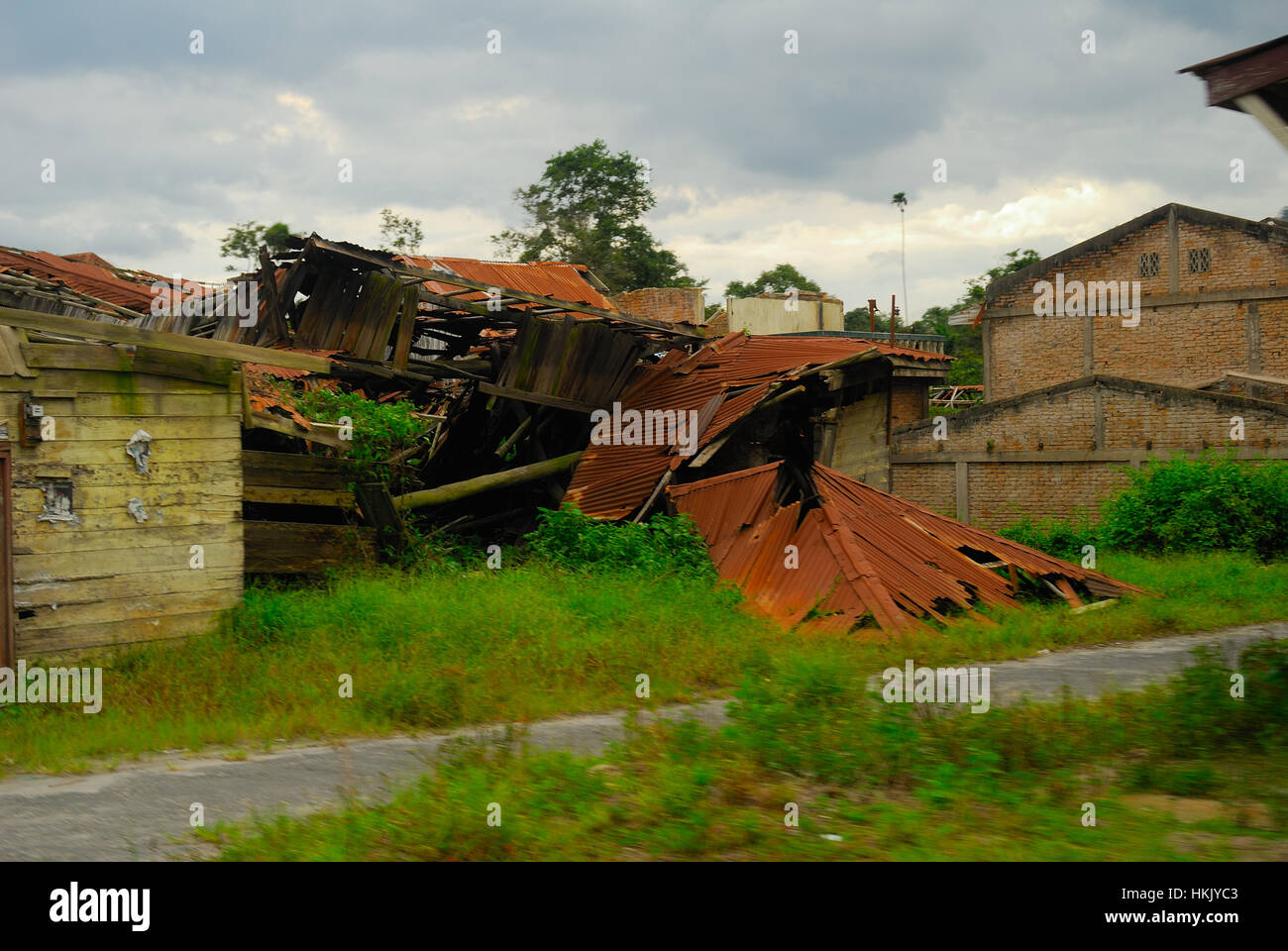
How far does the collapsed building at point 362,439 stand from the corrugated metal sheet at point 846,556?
1.5 inches

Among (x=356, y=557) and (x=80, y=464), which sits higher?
(x=80, y=464)

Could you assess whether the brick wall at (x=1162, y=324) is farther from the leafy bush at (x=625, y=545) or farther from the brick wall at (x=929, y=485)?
the leafy bush at (x=625, y=545)

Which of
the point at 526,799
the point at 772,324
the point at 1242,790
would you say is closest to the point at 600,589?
the point at 526,799

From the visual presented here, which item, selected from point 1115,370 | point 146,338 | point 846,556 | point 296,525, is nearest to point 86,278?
point 296,525

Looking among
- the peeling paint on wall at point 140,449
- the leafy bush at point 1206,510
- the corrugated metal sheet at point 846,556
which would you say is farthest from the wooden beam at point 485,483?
the leafy bush at point 1206,510

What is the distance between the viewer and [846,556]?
442 inches

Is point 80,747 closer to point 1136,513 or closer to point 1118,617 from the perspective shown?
point 1118,617

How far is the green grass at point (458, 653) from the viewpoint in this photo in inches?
293

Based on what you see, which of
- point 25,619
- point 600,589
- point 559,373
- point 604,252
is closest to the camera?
point 25,619

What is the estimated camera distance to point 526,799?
5.28m

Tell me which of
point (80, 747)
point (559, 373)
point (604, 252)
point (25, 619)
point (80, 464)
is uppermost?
point (604, 252)

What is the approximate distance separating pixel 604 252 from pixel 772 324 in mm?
8838

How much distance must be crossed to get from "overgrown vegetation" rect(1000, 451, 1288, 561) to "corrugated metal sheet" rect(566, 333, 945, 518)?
486cm

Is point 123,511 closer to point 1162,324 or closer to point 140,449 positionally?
point 140,449
